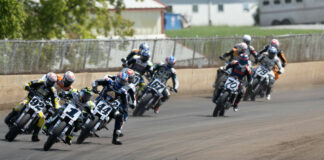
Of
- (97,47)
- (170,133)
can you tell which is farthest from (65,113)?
(97,47)

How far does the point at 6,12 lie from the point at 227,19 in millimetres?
73195

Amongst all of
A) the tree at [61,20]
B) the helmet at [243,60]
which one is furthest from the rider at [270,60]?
the tree at [61,20]

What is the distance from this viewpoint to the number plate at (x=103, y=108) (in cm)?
1434

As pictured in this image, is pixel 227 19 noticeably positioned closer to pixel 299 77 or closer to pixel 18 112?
pixel 299 77

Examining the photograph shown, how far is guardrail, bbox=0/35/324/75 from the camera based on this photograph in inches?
920

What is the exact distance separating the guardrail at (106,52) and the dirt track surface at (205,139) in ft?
10.8

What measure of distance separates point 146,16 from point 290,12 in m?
18.0

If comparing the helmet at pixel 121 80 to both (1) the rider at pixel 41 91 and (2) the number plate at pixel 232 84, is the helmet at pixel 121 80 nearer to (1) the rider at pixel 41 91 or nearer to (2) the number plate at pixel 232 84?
(1) the rider at pixel 41 91

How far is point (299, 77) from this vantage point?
105 feet

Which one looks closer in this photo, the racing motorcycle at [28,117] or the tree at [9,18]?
the racing motorcycle at [28,117]

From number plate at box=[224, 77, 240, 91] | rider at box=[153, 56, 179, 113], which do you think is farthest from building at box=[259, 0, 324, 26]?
number plate at box=[224, 77, 240, 91]

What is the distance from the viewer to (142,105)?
65.3 feet

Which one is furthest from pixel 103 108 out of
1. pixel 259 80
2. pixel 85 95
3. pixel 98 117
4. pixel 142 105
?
pixel 259 80

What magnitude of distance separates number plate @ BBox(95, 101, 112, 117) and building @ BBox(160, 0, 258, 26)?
83898 mm
